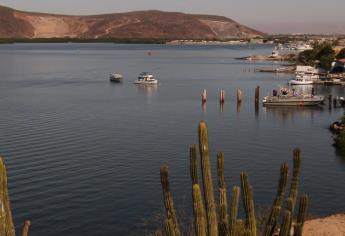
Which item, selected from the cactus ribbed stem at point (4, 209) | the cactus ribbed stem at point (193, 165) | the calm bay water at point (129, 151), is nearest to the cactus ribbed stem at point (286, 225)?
the cactus ribbed stem at point (193, 165)

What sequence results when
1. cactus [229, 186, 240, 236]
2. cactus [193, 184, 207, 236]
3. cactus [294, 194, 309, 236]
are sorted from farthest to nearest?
cactus [294, 194, 309, 236]
cactus [229, 186, 240, 236]
cactus [193, 184, 207, 236]

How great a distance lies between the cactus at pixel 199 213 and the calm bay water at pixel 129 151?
14231 millimetres

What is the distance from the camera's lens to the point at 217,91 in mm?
91875

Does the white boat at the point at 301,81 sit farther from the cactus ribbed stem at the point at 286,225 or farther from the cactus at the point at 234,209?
the cactus at the point at 234,209

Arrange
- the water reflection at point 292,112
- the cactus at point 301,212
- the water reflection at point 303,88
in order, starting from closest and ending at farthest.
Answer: the cactus at point 301,212, the water reflection at point 292,112, the water reflection at point 303,88

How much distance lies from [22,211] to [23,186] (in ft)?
14.2

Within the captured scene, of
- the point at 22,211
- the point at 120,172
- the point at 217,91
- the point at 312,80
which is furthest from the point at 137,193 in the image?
the point at 312,80

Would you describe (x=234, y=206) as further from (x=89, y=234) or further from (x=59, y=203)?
(x=59, y=203)

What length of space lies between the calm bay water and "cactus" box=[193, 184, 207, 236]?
14231 mm

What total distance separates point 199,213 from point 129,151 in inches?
1233

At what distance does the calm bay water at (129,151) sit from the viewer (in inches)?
1222

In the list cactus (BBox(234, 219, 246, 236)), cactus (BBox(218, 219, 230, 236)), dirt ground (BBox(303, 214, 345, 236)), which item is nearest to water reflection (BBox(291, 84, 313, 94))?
dirt ground (BBox(303, 214, 345, 236))

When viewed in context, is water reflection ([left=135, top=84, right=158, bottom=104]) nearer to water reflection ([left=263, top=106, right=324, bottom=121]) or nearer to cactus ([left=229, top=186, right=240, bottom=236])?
water reflection ([left=263, top=106, right=324, bottom=121])

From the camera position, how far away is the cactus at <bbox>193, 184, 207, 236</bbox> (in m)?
13.6
